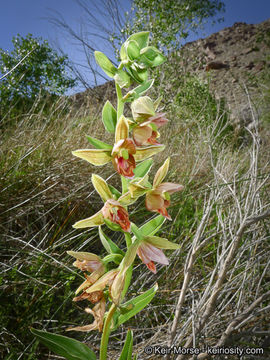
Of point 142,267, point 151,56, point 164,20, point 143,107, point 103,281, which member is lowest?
point 142,267

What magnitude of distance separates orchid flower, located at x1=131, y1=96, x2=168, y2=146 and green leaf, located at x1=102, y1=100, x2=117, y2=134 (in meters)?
0.05

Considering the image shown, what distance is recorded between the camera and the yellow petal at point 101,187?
24.0 inches

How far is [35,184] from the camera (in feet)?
5.14

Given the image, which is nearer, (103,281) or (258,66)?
(103,281)

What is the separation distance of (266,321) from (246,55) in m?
13.7

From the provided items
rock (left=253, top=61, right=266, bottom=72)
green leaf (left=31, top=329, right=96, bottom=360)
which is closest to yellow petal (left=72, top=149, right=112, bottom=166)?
green leaf (left=31, top=329, right=96, bottom=360)

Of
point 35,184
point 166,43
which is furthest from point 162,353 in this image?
point 166,43

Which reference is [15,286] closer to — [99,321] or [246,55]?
[99,321]

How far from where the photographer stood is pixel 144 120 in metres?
0.63

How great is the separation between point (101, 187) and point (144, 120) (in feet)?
0.53

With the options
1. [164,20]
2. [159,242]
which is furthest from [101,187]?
[164,20]

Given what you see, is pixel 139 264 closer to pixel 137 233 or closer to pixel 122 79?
pixel 137 233

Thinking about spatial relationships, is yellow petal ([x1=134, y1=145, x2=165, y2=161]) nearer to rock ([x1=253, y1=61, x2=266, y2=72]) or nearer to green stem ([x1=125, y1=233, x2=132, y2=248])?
green stem ([x1=125, y1=233, x2=132, y2=248])

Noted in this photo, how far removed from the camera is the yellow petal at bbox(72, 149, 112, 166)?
24.2 inches
